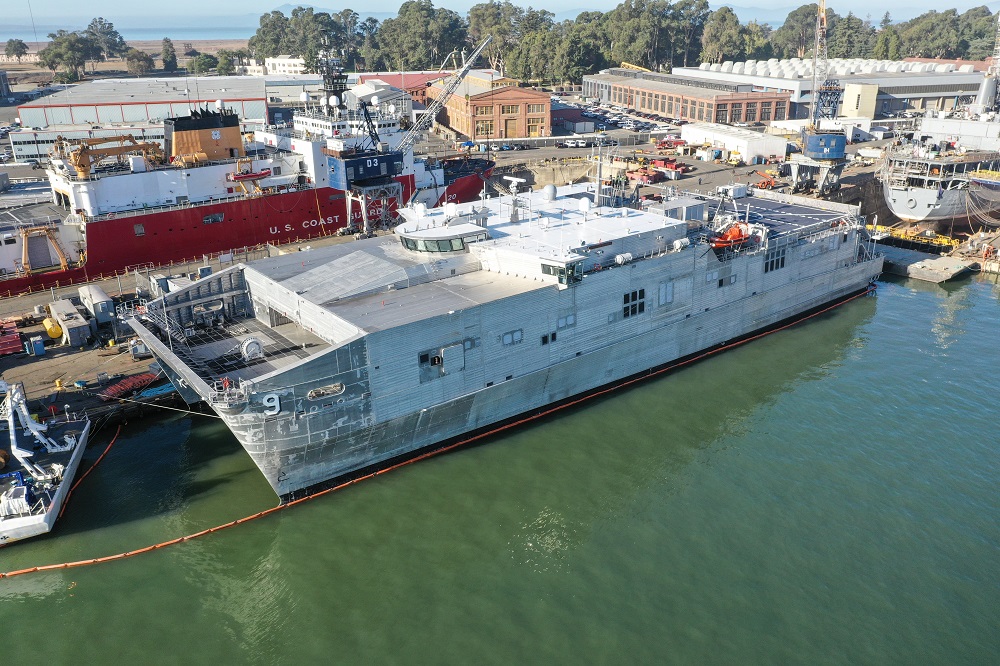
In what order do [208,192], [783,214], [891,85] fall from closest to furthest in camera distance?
[783,214], [208,192], [891,85]

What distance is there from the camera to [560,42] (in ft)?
478

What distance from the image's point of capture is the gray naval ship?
88.8 feet

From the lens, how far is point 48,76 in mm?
187000

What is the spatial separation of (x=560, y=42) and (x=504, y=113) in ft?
197

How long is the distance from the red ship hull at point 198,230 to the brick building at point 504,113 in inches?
1466

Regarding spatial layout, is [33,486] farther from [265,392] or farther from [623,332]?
[623,332]

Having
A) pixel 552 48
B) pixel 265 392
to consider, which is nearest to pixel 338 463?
pixel 265 392

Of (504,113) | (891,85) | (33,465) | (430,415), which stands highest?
(891,85)

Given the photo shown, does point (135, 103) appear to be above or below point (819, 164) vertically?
above

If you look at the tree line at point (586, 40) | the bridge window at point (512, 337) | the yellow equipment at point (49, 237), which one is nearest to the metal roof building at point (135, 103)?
the yellow equipment at point (49, 237)

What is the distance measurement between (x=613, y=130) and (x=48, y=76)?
164005mm

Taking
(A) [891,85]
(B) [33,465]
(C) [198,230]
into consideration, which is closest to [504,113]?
(C) [198,230]

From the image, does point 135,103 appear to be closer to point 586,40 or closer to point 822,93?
point 822,93

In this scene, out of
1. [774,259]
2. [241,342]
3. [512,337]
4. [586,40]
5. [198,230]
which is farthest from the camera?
[586,40]
